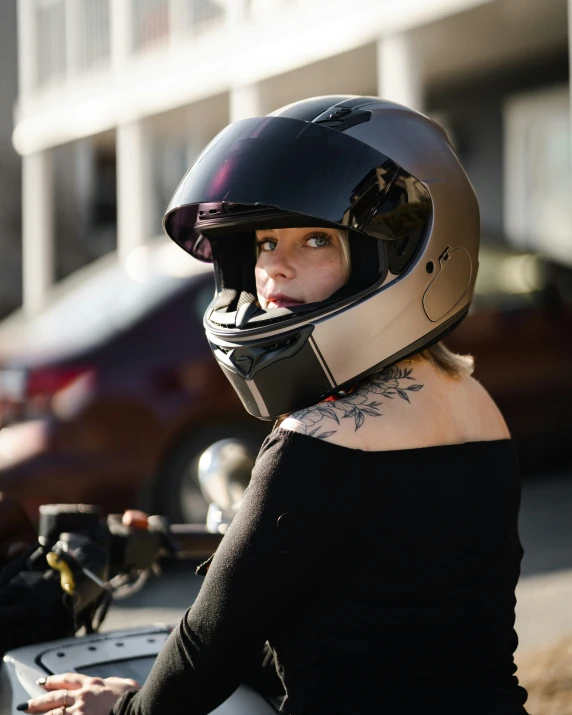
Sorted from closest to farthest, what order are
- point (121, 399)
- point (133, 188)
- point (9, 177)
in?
point (121, 399)
point (133, 188)
point (9, 177)

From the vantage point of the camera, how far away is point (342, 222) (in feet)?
5.56

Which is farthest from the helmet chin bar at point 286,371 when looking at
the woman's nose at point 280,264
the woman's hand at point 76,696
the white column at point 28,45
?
the white column at point 28,45

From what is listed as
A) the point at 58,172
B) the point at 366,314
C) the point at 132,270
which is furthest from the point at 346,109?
the point at 58,172

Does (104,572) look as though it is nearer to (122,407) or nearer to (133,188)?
(122,407)

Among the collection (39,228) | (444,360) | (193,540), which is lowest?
(39,228)

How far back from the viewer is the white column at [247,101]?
37.0 ft

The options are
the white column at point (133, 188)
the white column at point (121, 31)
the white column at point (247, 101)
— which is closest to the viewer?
the white column at point (247, 101)

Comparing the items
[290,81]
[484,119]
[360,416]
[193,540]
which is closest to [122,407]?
[193,540]

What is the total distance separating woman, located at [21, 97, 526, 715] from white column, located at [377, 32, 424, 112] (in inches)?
296

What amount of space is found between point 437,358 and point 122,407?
383 cm

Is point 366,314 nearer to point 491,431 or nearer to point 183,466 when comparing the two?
point 491,431

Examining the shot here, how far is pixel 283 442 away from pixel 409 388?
0.30m

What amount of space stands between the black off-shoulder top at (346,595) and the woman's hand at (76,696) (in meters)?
0.06

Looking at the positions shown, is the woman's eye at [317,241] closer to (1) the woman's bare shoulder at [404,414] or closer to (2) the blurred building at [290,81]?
(1) the woman's bare shoulder at [404,414]
